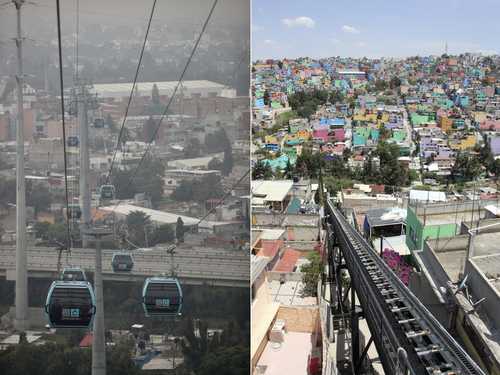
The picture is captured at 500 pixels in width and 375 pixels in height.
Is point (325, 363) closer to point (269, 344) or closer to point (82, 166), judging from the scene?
point (269, 344)

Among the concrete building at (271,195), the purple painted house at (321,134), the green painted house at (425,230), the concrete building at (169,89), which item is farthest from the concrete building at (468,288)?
the purple painted house at (321,134)

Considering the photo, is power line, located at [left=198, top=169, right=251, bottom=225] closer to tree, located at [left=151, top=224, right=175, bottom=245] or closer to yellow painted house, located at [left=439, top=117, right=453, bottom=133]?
tree, located at [left=151, top=224, right=175, bottom=245]

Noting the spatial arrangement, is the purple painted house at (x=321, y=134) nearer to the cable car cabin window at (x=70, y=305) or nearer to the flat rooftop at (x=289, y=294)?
the flat rooftop at (x=289, y=294)

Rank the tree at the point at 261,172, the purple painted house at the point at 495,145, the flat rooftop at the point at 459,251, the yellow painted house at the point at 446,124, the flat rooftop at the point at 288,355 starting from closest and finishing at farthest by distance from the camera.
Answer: the flat rooftop at the point at 288,355 < the flat rooftop at the point at 459,251 < the tree at the point at 261,172 < the purple painted house at the point at 495,145 < the yellow painted house at the point at 446,124

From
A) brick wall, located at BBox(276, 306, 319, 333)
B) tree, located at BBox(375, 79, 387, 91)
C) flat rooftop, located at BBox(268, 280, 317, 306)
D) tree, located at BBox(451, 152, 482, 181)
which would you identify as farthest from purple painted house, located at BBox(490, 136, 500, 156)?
tree, located at BBox(375, 79, 387, 91)

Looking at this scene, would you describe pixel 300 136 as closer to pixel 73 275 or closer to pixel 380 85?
pixel 73 275

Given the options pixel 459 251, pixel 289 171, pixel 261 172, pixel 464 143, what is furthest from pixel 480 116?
pixel 459 251
